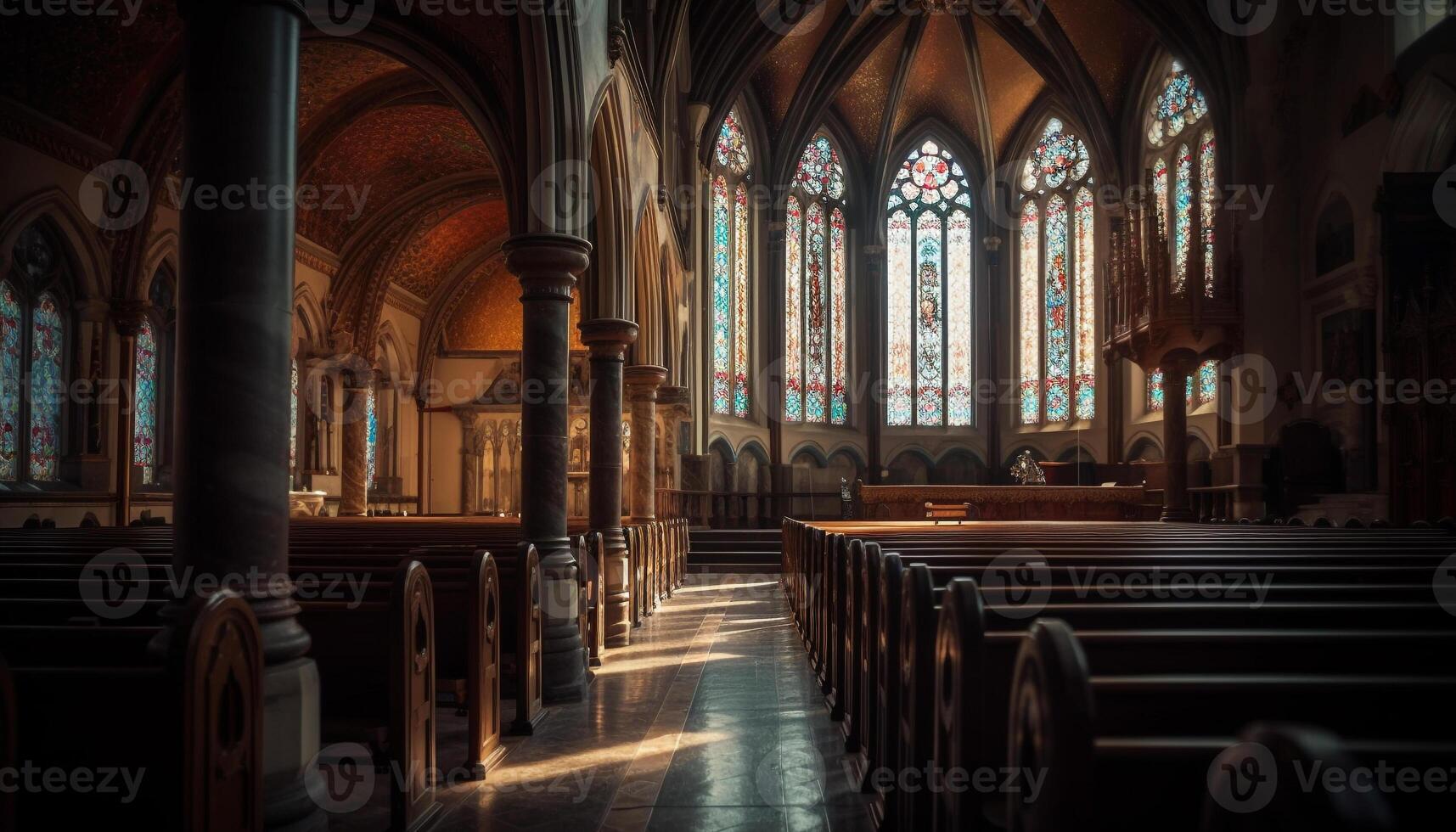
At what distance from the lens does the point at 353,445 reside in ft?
59.4

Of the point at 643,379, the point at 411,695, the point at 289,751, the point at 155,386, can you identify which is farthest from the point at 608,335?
the point at 155,386

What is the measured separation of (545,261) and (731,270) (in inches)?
678

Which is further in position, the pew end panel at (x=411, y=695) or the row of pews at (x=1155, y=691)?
the pew end panel at (x=411, y=695)

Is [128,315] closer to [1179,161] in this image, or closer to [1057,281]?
[1179,161]

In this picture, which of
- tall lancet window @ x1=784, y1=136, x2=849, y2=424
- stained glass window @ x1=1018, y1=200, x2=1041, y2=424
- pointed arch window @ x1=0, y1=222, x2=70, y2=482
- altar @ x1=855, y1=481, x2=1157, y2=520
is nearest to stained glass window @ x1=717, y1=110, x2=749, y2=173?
tall lancet window @ x1=784, y1=136, x2=849, y2=424

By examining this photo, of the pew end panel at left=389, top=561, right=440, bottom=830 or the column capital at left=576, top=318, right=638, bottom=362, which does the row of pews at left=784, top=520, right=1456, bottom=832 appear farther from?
the column capital at left=576, top=318, right=638, bottom=362

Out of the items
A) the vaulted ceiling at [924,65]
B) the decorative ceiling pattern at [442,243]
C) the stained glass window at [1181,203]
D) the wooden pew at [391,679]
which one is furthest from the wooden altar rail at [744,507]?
the wooden pew at [391,679]

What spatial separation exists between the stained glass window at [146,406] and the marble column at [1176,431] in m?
14.7

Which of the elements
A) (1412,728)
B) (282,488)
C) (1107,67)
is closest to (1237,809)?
(1412,728)

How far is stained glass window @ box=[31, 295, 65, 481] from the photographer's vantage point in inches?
461

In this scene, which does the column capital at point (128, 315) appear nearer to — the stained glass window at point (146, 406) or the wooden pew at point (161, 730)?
the stained glass window at point (146, 406)

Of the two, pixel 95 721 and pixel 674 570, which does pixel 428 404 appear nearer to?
pixel 674 570

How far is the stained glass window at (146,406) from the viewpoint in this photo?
13359mm

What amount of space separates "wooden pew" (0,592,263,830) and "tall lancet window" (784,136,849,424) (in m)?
22.5
